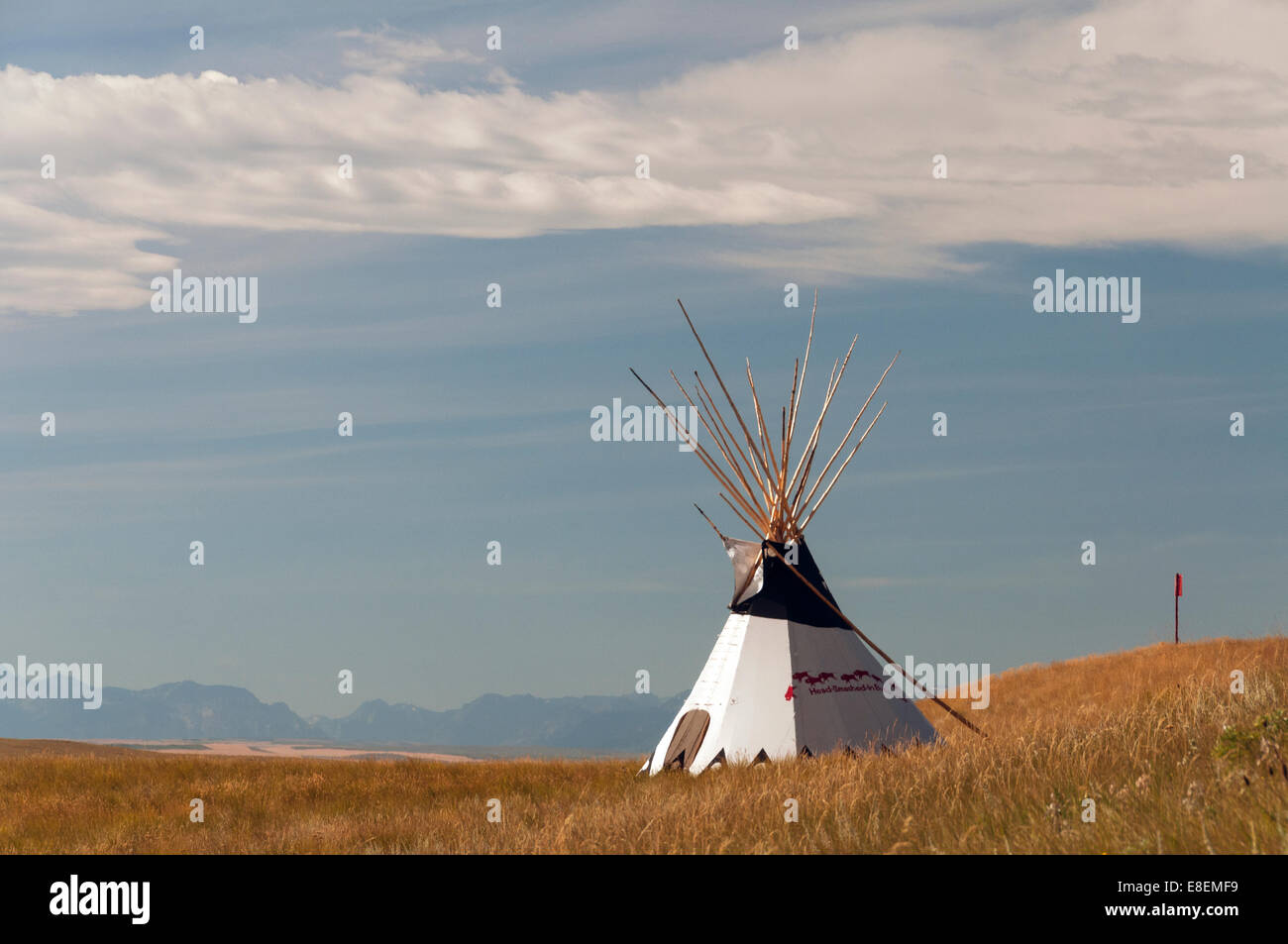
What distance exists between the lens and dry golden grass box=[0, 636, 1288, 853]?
5477 millimetres

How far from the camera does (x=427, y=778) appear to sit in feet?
44.2

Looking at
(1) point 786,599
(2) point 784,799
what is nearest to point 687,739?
(1) point 786,599

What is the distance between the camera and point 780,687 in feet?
40.9

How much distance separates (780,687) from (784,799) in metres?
5.37

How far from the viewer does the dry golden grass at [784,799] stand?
5.48 meters

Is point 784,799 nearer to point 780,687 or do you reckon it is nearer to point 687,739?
point 780,687

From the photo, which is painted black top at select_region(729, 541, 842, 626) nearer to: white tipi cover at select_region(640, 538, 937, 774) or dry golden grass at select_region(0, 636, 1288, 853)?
white tipi cover at select_region(640, 538, 937, 774)

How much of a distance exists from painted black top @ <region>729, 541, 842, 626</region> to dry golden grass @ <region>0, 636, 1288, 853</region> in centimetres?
208

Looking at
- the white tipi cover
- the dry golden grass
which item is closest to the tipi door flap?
the white tipi cover

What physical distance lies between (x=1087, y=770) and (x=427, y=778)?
8.86 m

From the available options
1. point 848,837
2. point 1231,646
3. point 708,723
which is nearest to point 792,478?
point 708,723

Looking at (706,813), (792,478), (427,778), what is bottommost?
(427,778)
